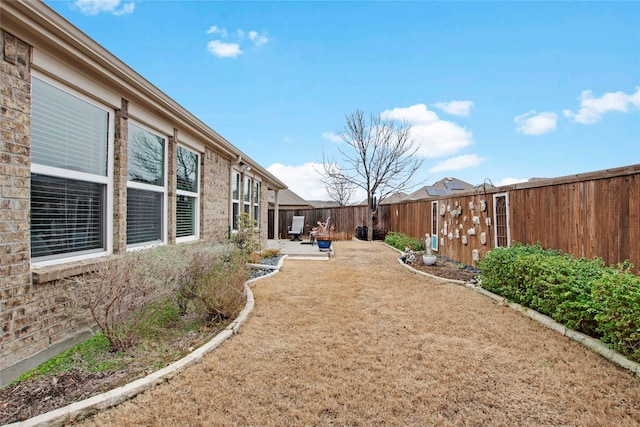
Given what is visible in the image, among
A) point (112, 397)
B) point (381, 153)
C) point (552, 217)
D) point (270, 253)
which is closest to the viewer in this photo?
point (112, 397)

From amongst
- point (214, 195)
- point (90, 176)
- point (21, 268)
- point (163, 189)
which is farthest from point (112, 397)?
point (214, 195)

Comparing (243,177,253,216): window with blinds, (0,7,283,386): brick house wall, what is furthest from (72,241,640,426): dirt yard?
(243,177,253,216): window with blinds

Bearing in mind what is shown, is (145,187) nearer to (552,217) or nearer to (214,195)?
(214,195)

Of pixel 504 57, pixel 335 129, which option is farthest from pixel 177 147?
pixel 335 129

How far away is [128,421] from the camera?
1932 millimetres

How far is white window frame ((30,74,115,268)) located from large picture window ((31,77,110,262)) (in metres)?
0.01

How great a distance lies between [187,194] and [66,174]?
2752mm

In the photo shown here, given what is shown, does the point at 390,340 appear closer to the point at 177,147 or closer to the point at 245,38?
the point at 177,147

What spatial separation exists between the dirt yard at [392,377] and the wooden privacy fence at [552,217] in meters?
1.60

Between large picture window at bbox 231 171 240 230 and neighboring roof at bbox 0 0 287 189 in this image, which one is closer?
neighboring roof at bbox 0 0 287 189

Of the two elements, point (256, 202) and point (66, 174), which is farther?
point (256, 202)

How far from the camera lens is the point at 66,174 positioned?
3.22m

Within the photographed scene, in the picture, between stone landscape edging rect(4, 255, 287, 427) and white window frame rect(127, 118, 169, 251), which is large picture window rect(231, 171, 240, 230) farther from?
stone landscape edging rect(4, 255, 287, 427)

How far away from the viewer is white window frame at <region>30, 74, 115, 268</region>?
2948mm
